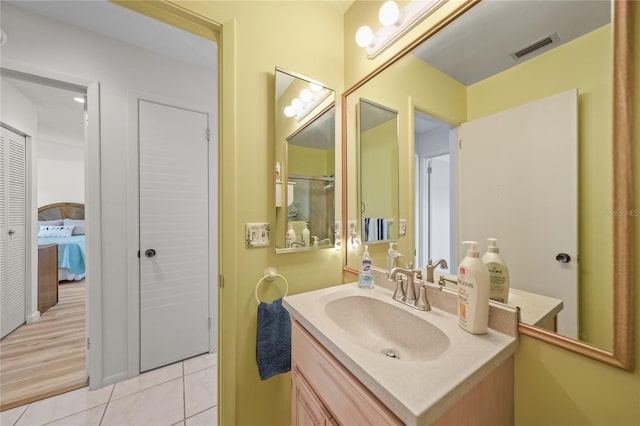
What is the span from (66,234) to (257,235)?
5984 millimetres

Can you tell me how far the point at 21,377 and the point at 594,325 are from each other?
130 inches

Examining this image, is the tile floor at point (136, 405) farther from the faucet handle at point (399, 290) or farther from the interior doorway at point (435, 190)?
the interior doorway at point (435, 190)

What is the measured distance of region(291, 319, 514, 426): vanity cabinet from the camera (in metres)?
0.56

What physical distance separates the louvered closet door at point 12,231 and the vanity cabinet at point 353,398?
10.6ft

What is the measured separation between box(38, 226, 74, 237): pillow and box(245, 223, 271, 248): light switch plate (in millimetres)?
5884

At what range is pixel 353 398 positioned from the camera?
616 millimetres

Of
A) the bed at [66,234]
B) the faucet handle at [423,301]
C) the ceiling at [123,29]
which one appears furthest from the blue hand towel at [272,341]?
the bed at [66,234]

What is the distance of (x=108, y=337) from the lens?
1.70m

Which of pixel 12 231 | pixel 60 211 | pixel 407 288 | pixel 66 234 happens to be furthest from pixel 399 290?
pixel 60 211

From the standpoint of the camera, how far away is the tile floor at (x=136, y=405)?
144 cm

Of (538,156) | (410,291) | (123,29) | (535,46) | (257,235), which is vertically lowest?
(410,291)

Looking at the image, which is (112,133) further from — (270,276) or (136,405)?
(136,405)

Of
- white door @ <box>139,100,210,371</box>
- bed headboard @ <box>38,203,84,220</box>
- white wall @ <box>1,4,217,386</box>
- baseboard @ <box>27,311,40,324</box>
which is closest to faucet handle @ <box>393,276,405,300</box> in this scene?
white door @ <box>139,100,210,371</box>

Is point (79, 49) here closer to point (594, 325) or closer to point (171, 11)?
point (171, 11)
